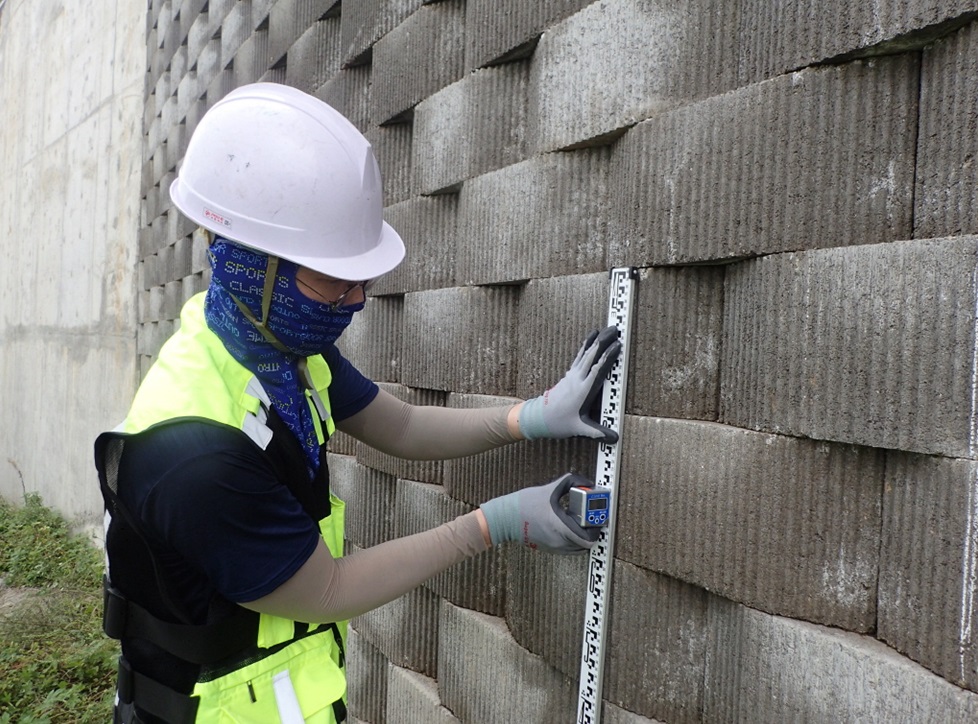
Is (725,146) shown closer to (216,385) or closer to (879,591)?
(879,591)

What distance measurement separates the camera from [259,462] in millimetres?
1568

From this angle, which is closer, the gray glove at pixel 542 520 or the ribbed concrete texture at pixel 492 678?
the gray glove at pixel 542 520

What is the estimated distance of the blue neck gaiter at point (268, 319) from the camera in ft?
5.63

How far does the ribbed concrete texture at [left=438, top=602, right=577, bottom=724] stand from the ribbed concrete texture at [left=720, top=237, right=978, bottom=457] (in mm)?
888

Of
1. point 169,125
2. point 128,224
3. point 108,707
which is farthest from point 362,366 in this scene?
point 128,224

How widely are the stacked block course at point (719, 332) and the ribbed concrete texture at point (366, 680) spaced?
0.25 meters

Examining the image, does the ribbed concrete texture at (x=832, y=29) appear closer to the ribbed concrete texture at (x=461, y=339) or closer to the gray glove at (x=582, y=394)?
the gray glove at (x=582, y=394)

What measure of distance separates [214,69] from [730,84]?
4305mm

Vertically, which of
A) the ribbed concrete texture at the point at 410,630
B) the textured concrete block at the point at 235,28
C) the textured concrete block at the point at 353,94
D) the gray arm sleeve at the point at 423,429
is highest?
the textured concrete block at the point at 235,28

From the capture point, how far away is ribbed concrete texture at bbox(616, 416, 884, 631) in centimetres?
135

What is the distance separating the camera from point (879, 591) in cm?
133

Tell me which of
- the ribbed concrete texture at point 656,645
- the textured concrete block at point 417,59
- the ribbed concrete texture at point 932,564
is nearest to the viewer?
the ribbed concrete texture at point 932,564

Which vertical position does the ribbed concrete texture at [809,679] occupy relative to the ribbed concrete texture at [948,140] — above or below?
below

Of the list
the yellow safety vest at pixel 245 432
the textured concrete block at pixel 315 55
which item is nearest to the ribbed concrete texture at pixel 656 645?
the yellow safety vest at pixel 245 432
